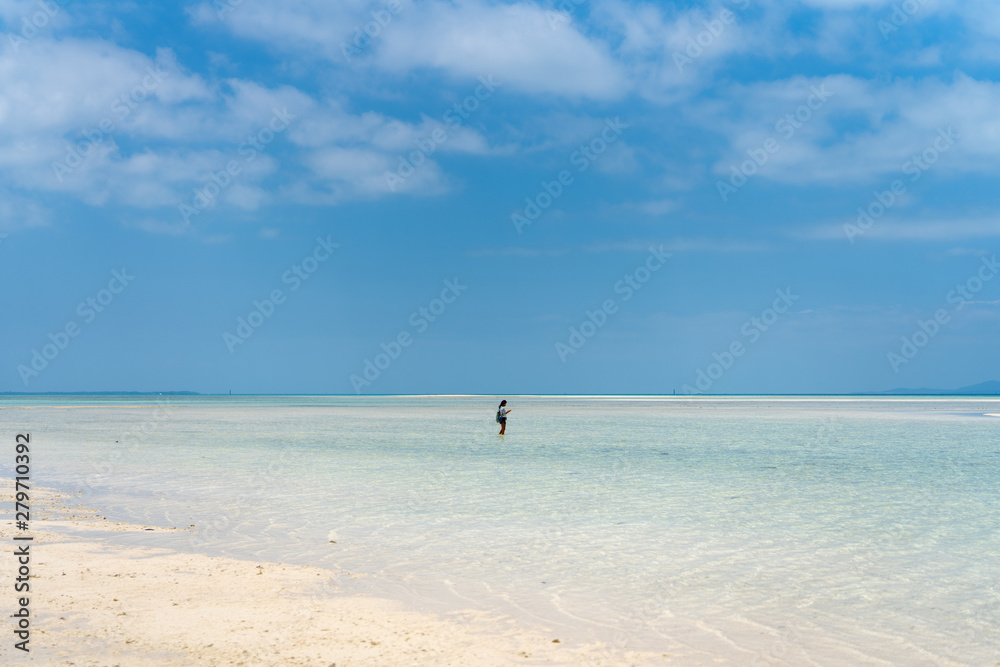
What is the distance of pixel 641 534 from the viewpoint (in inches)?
467

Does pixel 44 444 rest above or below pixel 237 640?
below

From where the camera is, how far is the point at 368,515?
1363 centimetres

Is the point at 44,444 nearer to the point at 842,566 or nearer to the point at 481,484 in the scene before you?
the point at 481,484

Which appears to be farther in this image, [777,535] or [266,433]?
[266,433]

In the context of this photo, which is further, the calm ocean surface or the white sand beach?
the calm ocean surface

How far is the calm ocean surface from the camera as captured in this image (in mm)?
7473

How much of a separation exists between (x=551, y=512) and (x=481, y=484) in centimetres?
408

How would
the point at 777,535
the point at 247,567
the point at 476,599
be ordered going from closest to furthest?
1. the point at 476,599
2. the point at 247,567
3. the point at 777,535

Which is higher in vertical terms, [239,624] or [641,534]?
[641,534]

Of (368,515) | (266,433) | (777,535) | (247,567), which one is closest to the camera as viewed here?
(247,567)

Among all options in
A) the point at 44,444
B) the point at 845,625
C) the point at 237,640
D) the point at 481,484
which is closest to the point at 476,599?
the point at 237,640

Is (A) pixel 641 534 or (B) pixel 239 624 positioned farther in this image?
(A) pixel 641 534

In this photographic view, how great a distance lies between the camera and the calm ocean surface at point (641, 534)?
294 inches

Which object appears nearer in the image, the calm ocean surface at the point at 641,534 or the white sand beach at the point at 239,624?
the white sand beach at the point at 239,624
